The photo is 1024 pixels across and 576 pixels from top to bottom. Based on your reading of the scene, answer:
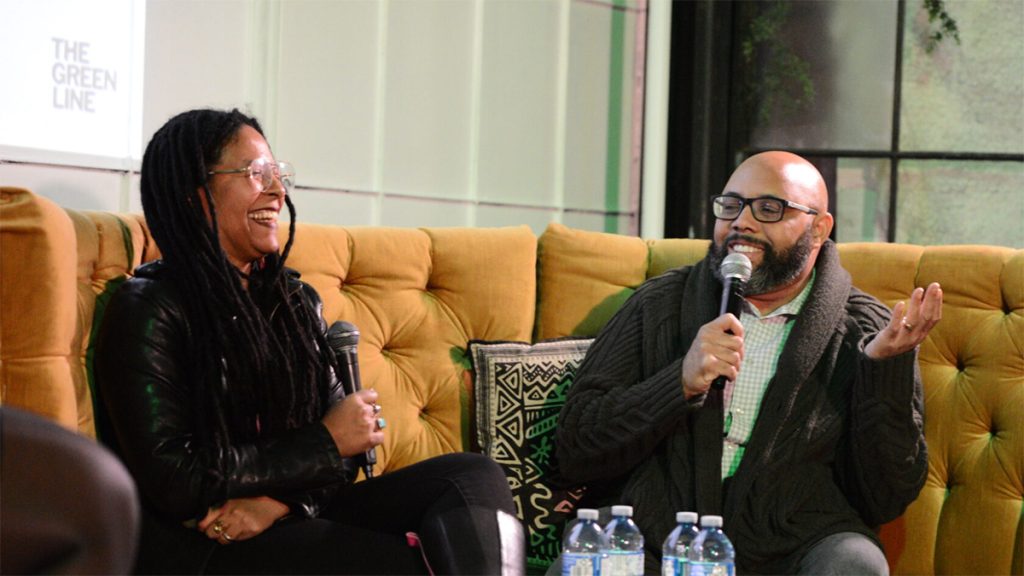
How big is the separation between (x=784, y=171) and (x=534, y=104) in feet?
4.55

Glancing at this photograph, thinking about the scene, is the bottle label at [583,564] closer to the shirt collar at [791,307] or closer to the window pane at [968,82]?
the shirt collar at [791,307]

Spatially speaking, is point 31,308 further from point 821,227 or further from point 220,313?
point 821,227

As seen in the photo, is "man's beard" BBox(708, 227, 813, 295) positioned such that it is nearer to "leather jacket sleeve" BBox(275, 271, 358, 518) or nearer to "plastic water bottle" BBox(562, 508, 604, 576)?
"plastic water bottle" BBox(562, 508, 604, 576)

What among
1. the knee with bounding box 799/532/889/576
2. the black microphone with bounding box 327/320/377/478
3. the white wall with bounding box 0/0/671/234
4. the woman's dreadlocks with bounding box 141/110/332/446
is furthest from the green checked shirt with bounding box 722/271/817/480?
the white wall with bounding box 0/0/671/234

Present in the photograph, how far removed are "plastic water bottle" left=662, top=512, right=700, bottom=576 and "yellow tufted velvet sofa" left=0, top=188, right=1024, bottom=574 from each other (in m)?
0.65

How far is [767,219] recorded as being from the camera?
111 inches

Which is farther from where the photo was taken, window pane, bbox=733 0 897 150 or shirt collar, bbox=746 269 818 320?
window pane, bbox=733 0 897 150

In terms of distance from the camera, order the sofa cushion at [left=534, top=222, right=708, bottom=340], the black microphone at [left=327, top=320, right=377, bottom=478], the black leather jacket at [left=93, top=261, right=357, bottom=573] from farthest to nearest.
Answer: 1. the sofa cushion at [left=534, top=222, right=708, bottom=340]
2. the black microphone at [left=327, top=320, right=377, bottom=478]
3. the black leather jacket at [left=93, top=261, right=357, bottom=573]

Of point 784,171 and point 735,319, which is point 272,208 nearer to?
point 735,319

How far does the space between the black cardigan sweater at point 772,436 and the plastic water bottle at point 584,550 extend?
11.1 inches

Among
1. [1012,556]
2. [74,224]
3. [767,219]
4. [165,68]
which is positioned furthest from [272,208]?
[1012,556]

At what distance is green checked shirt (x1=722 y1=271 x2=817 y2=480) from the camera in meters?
2.71

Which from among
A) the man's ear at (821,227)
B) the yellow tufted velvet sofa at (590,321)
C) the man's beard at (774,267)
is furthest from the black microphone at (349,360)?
the man's ear at (821,227)

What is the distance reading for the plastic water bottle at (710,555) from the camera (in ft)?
7.21
